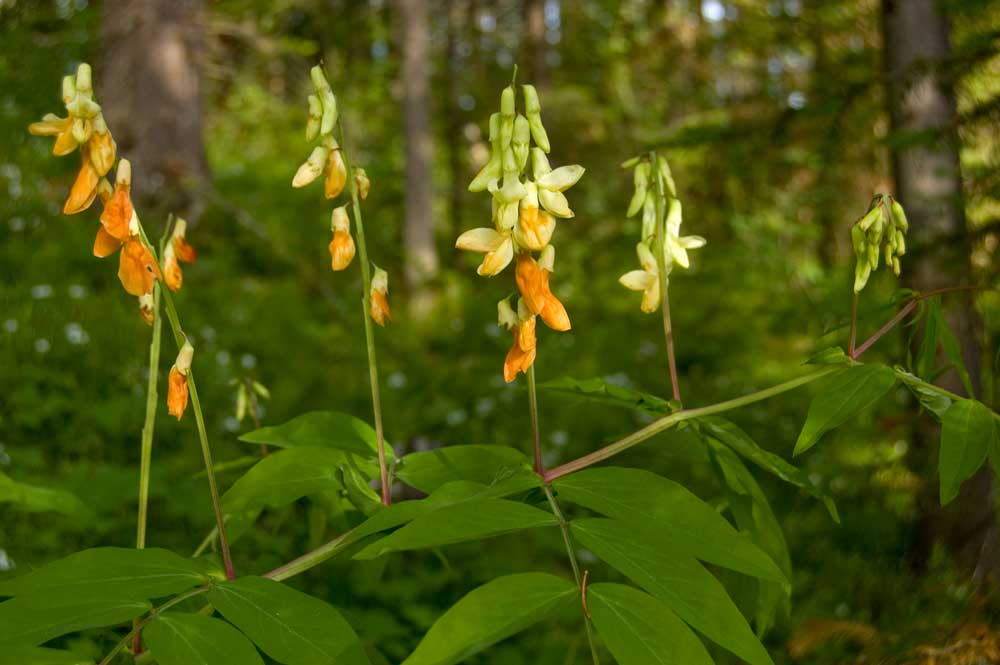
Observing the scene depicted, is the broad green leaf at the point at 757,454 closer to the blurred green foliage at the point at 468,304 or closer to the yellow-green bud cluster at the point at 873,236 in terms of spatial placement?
the blurred green foliage at the point at 468,304

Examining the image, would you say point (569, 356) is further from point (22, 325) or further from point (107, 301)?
point (22, 325)

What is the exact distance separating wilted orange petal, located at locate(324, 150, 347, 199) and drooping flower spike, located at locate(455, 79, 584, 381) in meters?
0.30

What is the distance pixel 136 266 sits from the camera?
1377 mm

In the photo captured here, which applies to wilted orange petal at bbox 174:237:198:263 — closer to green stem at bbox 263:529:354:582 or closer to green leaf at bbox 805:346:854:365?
green stem at bbox 263:529:354:582

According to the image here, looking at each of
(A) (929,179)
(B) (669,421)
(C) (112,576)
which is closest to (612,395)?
(B) (669,421)

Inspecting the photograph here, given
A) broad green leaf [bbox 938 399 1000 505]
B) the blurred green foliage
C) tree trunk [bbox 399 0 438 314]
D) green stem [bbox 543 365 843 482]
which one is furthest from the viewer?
tree trunk [bbox 399 0 438 314]

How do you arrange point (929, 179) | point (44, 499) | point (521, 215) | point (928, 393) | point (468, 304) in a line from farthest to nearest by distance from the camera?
point (468, 304)
point (929, 179)
point (44, 499)
point (928, 393)
point (521, 215)

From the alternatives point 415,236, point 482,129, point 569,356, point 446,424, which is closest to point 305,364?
point 446,424

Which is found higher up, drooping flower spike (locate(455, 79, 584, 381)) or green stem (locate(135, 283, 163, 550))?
drooping flower spike (locate(455, 79, 584, 381))

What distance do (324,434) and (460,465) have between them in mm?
252

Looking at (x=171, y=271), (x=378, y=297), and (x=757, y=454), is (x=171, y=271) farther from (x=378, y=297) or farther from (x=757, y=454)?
(x=757, y=454)

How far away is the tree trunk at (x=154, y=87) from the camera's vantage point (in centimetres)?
796

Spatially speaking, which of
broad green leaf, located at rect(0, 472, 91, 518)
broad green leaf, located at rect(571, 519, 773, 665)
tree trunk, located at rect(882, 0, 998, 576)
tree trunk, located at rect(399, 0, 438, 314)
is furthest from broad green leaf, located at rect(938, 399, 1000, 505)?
tree trunk, located at rect(399, 0, 438, 314)

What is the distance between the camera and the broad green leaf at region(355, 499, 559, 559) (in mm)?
1027
